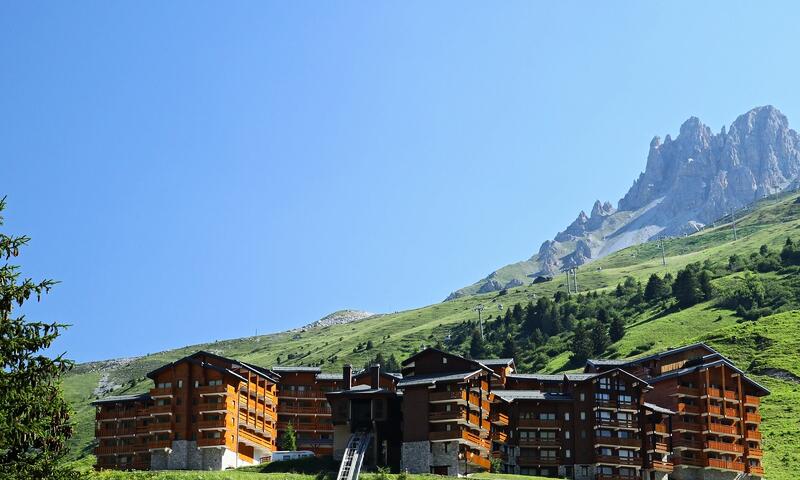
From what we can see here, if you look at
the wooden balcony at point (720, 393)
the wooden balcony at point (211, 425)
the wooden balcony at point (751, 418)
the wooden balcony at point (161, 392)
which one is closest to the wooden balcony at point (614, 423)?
the wooden balcony at point (720, 393)

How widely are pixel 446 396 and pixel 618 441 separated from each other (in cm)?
2174

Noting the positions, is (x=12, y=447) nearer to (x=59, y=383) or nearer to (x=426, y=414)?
(x=59, y=383)

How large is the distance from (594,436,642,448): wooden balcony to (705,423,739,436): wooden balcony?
14.4m

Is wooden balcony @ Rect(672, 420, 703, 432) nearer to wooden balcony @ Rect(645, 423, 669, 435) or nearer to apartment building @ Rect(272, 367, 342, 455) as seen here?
wooden balcony @ Rect(645, 423, 669, 435)

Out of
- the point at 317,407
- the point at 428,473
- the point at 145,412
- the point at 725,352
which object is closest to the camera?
the point at 428,473

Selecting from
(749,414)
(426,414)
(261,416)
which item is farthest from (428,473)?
(749,414)

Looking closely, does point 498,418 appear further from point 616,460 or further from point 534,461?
point 616,460

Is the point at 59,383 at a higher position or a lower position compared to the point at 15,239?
lower

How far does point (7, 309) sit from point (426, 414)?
78460mm

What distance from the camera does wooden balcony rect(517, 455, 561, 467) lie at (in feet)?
413

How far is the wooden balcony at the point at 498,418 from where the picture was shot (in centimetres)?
12759

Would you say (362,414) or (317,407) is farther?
(317,407)

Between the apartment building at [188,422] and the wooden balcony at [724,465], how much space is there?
57.1 m

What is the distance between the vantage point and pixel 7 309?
140 ft
